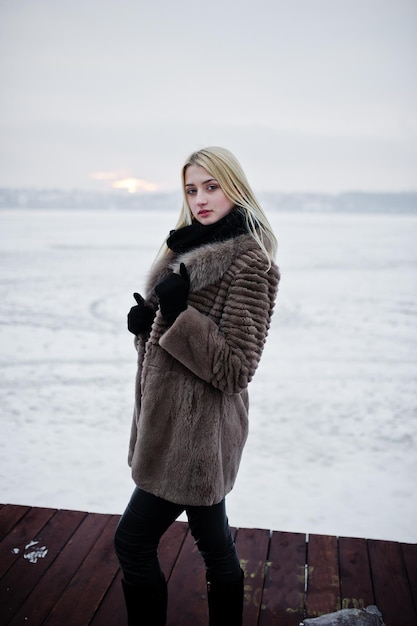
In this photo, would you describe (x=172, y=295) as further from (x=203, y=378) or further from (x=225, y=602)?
(x=225, y=602)

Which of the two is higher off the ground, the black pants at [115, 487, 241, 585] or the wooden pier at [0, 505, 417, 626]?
the black pants at [115, 487, 241, 585]

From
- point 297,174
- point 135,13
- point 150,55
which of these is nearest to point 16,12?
point 135,13

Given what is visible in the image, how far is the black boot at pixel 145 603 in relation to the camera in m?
1.50

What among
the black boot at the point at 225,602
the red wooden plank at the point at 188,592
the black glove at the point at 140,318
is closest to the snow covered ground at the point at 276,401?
the red wooden plank at the point at 188,592

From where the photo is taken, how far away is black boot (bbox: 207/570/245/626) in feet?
4.99

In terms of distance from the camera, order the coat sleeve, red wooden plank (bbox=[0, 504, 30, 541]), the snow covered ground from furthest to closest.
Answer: the snow covered ground
red wooden plank (bbox=[0, 504, 30, 541])
the coat sleeve

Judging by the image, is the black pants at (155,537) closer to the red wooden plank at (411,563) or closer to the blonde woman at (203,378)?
the blonde woman at (203,378)

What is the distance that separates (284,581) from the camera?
220 cm

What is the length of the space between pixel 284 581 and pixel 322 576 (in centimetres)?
17

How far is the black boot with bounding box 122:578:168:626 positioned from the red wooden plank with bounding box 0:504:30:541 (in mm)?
1197

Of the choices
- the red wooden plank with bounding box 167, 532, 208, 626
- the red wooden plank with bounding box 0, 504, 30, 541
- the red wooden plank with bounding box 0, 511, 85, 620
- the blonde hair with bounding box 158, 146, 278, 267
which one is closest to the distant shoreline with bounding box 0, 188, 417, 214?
Result: the red wooden plank with bounding box 0, 504, 30, 541

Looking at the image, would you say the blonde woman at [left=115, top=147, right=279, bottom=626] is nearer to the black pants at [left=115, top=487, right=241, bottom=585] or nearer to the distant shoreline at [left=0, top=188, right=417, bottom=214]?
the black pants at [left=115, top=487, right=241, bottom=585]

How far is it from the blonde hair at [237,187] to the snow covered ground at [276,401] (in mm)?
1938

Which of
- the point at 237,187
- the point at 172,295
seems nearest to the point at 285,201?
the point at 237,187
